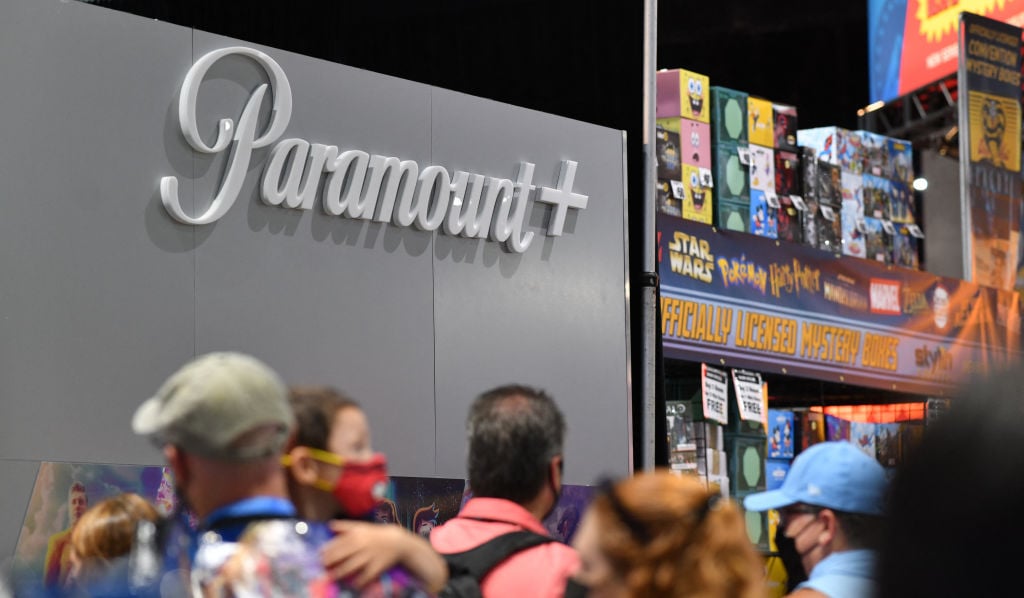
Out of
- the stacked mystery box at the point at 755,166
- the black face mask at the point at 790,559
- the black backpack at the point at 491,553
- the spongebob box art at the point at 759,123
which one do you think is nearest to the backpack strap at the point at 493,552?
the black backpack at the point at 491,553

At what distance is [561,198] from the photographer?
748 cm

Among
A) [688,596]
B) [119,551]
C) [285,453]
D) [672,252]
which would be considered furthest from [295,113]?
→ [688,596]

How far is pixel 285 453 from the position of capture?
2092 millimetres

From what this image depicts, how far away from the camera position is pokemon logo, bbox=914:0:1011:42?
1385 cm

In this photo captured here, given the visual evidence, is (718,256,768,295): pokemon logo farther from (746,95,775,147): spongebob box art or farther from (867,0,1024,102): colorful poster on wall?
(867,0,1024,102): colorful poster on wall

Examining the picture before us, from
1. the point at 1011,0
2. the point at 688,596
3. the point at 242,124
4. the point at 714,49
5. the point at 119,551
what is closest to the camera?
the point at 688,596

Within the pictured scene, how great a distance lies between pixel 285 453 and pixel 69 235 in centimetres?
372

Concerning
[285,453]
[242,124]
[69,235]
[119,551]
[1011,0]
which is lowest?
[119,551]

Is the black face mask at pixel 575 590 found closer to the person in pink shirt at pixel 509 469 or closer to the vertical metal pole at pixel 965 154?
the person in pink shirt at pixel 509 469

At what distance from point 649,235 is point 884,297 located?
3.85 metres

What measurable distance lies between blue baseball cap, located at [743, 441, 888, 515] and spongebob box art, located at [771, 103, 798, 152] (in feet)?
25.0

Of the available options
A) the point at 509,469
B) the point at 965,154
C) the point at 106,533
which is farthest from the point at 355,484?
the point at 965,154

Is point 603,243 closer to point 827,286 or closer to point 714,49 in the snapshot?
point 827,286

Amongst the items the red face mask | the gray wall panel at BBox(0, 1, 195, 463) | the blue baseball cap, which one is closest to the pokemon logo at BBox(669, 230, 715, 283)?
the gray wall panel at BBox(0, 1, 195, 463)
